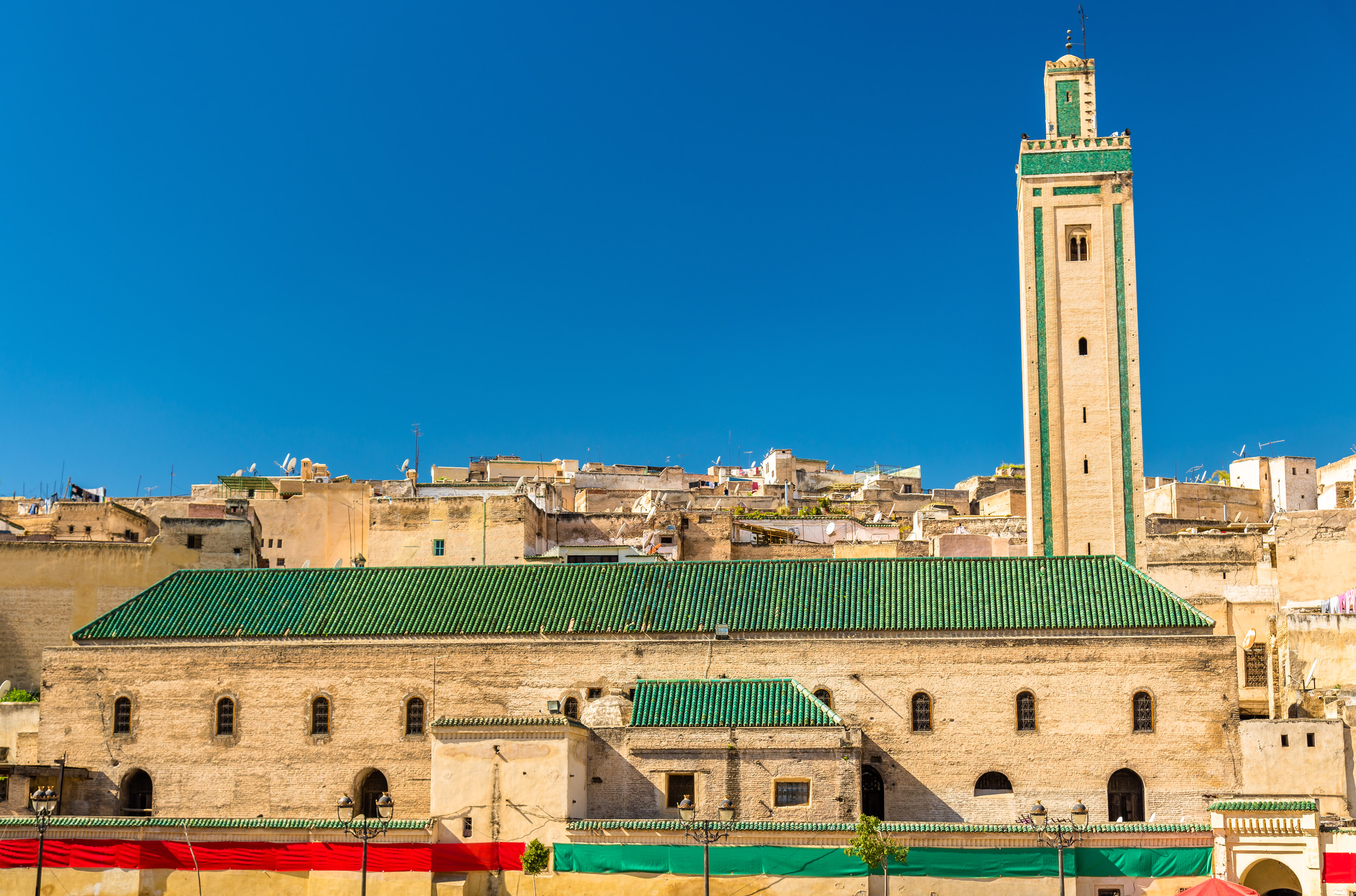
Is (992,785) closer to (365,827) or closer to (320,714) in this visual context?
(365,827)

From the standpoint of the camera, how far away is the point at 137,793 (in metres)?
34.2

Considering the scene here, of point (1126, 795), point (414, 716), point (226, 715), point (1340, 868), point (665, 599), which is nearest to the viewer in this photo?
point (1340, 868)

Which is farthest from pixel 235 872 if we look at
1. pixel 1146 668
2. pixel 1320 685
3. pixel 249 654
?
pixel 1320 685

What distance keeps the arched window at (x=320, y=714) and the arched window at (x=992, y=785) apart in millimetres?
14592

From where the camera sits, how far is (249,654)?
34188mm

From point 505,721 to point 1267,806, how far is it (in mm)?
14462

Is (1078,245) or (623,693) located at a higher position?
(1078,245)

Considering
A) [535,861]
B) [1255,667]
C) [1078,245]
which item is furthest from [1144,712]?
[1078,245]

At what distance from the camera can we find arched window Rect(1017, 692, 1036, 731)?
31719mm

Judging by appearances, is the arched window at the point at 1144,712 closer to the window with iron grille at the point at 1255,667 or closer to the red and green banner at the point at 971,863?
the red and green banner at the point at 971,863

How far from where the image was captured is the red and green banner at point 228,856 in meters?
28.5

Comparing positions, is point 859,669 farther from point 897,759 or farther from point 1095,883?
point 1095,883

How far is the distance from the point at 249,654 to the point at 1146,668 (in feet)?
65.8

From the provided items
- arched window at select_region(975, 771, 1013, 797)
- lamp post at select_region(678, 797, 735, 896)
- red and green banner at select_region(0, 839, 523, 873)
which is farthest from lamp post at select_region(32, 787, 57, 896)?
arched window at select_region(975, 771, 1013, 797)
